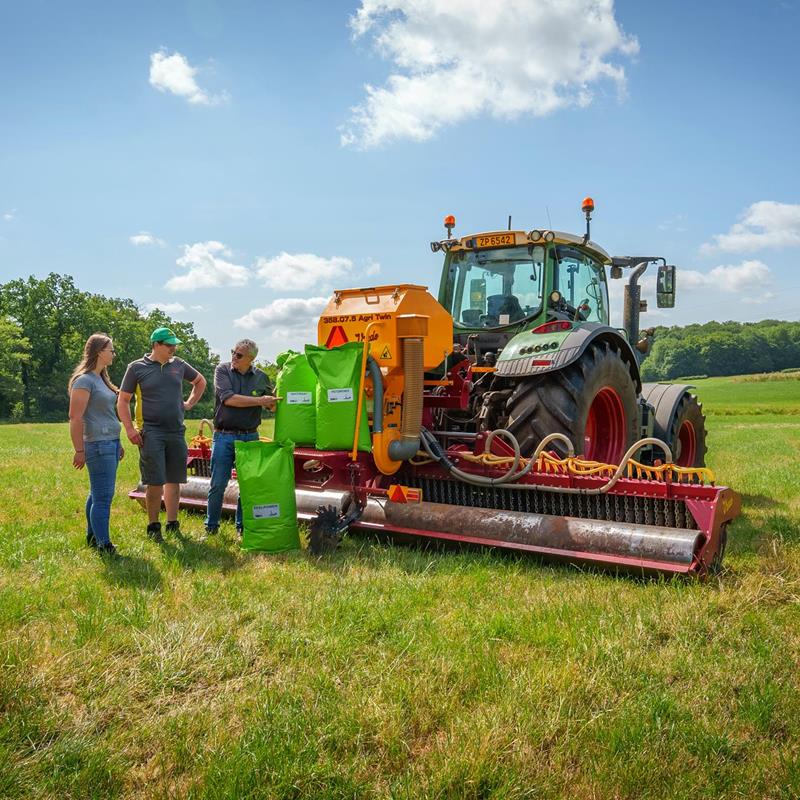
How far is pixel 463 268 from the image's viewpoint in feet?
23.5

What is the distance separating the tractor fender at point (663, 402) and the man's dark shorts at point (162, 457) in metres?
4.54

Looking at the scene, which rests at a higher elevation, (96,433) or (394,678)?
(96,433)

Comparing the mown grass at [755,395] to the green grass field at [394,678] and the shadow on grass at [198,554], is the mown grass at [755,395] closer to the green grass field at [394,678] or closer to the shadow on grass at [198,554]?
the shadow on grass at [198,554]

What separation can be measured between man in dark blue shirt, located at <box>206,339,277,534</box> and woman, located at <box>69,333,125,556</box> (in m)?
0.85

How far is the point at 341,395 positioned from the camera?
5039 millimetres

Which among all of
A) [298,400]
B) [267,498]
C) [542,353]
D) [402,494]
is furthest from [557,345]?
[267,498]

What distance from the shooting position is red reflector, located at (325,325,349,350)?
18.6 ft

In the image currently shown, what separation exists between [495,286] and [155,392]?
3271mm

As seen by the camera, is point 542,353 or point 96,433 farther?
point 542,353

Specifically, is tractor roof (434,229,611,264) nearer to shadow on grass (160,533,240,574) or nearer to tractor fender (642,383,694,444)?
tractor fender (642,383,694,444)

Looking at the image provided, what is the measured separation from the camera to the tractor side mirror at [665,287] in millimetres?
7449

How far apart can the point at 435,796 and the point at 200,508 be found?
14.9ft

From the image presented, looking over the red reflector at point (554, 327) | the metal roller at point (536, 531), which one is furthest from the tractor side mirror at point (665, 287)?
the metal roller at point (536, 531)

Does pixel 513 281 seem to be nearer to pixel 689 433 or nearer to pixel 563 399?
pixel 563 399
